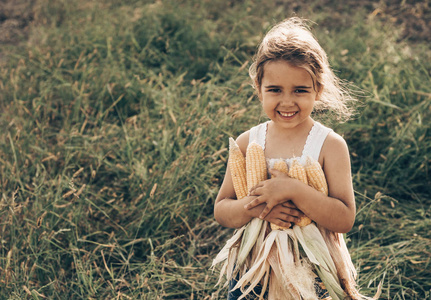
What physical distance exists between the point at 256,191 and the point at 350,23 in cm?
385

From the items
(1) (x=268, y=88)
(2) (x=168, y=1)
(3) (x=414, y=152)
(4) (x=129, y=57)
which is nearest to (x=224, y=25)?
(2) (x=168, y=1)

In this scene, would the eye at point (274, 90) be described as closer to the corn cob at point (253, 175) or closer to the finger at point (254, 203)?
the corn cob at point (253, 175)

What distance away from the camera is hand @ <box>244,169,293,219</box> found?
5.11 feet

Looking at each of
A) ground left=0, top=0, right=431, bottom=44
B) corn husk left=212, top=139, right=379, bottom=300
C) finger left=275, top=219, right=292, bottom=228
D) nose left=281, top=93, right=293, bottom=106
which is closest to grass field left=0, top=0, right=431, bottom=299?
ground left=0, top=0, right=431, bottom=44

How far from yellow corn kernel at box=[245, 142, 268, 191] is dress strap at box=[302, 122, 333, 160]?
5.9 inches

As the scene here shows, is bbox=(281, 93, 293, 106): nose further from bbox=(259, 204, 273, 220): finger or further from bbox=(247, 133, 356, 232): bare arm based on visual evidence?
bbox=(259, 204, 273, 220): finger

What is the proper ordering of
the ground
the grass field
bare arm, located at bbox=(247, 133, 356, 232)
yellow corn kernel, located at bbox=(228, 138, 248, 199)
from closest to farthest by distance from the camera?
bare arm, located at bbox=(247, 133, 356, 232) < yellow corn kernel, located at bbox=(228, 138, 248, 199) < the grass field < the ground

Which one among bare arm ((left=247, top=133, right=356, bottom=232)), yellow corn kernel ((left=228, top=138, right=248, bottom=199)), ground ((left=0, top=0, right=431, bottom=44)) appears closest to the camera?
bare arm ((left=247, top=133, right=356, bottom=232))

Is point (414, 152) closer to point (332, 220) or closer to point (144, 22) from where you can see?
point (332, 220)

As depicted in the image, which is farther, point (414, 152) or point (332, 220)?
point (414, 152)

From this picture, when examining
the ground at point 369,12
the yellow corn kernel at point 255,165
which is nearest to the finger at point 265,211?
the yellow corn kernel at point 255,165

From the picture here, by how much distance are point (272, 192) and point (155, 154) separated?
168 cm

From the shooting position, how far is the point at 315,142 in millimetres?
1636

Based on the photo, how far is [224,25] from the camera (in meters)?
4.68
